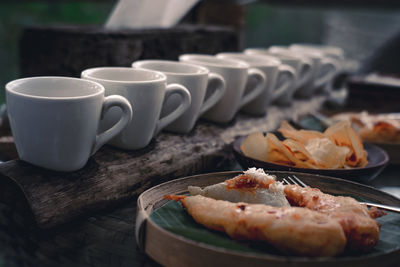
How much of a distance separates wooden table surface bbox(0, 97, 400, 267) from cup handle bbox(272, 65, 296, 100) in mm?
826

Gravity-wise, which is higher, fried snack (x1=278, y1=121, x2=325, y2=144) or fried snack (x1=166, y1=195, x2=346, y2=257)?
fried snack (x1=166, y1=195, x2=346, y2=257)

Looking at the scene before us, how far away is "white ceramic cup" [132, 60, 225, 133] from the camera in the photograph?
1.04 metres

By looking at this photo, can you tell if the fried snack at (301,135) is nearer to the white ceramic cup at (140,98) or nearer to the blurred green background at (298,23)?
the white ceramic cup at (140,98)

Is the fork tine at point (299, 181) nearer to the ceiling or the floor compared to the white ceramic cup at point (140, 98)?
nearer to the floor

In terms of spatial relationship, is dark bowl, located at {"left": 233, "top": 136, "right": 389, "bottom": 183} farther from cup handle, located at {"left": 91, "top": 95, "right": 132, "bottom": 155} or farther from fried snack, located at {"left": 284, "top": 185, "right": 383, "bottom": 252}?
cup handle, located at {"left": 91, "top": 95, "right": 132, "bottom": 155}

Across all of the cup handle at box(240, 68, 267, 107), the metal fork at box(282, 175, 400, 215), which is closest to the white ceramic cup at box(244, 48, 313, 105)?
the cup handle at box(240, 68, 267, 107)

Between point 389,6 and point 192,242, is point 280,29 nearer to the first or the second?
point 389,6

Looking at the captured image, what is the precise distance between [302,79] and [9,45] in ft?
14.7

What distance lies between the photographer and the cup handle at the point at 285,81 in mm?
1451

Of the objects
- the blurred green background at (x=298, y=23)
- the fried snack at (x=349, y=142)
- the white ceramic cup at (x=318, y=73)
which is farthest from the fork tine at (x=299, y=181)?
the blurred green background at (x=298, y=23)

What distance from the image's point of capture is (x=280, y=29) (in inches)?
164

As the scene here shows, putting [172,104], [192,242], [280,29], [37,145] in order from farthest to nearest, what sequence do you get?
[280,29], [172,104], [37,145], [192,242]

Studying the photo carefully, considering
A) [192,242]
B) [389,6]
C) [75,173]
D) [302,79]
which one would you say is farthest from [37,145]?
[389,6]

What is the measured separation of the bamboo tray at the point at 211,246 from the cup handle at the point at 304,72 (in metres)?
0.95
